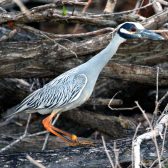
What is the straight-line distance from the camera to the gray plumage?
16.5 feet

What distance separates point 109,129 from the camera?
221 inches

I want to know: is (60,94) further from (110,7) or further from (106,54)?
(110,7)

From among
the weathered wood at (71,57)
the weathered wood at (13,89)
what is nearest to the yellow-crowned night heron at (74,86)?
the weathered wood at (71,57)

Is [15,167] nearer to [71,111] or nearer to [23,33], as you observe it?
[71,111]

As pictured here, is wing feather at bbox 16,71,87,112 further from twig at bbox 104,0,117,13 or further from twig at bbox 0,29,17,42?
twig at bbox 104,0,117,13

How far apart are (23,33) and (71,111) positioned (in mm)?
1059

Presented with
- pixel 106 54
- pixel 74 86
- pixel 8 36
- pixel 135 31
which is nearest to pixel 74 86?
pixel 74 86

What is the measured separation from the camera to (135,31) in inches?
195

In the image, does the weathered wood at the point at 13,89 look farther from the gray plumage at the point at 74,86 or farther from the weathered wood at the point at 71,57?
the gray plumage at the point at 74,86

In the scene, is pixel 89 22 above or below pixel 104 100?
above

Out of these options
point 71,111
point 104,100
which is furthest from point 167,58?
point 71,111

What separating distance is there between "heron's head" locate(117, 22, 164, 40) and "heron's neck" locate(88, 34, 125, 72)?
79 millimetres

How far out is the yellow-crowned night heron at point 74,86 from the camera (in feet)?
16.5

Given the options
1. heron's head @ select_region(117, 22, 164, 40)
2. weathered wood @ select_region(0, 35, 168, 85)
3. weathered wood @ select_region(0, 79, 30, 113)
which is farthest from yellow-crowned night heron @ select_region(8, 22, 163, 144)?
weathered wood @ select_region(0, 79, 30, 113)
